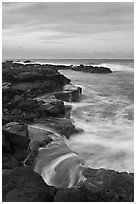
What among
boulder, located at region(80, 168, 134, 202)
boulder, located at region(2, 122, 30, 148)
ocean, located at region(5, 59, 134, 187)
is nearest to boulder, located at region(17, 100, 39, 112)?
ocean, located at region(5, 59, 134, 187)

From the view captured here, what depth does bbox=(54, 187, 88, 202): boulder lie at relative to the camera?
12.3 feet

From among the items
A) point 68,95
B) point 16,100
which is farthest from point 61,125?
point 68,95

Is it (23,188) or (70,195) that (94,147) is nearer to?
(70,195)

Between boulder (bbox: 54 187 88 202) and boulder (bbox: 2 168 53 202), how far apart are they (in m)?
0.17

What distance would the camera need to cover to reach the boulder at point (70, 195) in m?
3.74

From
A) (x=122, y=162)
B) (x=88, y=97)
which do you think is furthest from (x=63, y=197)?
(x=88, y=97)

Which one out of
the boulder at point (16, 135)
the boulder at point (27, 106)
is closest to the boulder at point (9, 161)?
the boulder at point (16, 135)

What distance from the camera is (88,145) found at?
7191 millimetres

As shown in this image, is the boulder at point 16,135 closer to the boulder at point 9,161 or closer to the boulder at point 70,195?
the boulder at point 9,161

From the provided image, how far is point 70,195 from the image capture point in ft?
12.4

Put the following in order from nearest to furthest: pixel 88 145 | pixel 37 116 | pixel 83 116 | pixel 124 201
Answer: pixel 124 201 → pixel 88 145 → pixel 37 116 → pixel 83 116

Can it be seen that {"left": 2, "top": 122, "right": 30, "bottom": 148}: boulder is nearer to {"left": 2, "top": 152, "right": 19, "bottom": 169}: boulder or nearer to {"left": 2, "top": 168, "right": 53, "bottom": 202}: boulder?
{"left": 2, "top": 152, "right": 19, "bottom": 169}: boulder

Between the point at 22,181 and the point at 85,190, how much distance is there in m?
1.02

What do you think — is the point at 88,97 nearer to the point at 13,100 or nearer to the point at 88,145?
the point at 13,100
